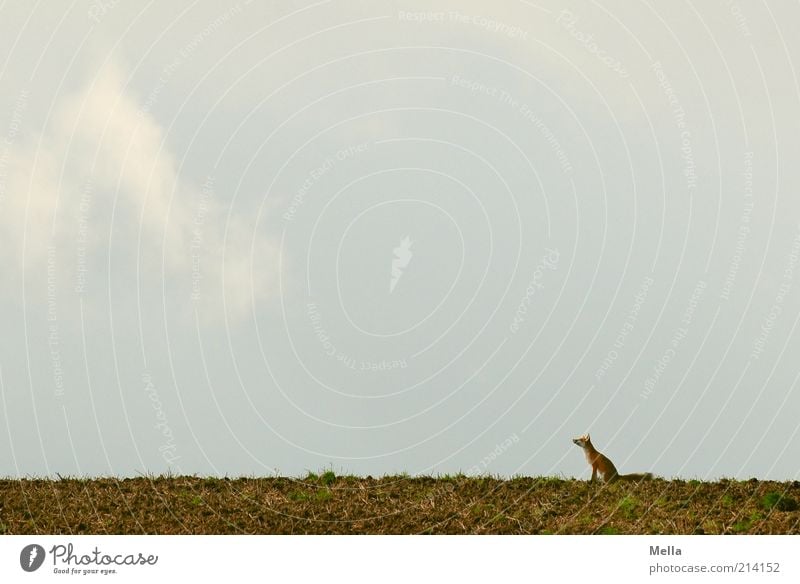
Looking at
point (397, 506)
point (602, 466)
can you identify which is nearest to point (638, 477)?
point (602, 466)

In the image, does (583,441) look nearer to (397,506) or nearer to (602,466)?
(602,466)

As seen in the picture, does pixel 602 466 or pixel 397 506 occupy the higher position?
pixel 602 466

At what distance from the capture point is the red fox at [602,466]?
17641mm

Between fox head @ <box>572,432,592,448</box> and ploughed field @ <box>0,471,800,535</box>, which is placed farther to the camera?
fox head @ <box>572,432,592,448</box>

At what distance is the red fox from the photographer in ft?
57.9

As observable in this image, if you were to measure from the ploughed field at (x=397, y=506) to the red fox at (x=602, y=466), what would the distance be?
0.28 metres

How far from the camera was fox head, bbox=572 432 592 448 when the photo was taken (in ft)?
59.1

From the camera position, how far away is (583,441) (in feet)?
59.3

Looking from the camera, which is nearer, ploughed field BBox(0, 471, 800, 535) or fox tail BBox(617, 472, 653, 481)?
ploughed field BBox(0, 471, 800, 535)

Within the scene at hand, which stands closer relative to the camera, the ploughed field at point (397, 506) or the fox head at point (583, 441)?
the ploughed field at point (397, 506)

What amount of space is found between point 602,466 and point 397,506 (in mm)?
3594

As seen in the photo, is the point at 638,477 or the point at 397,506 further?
the point at 638,477
